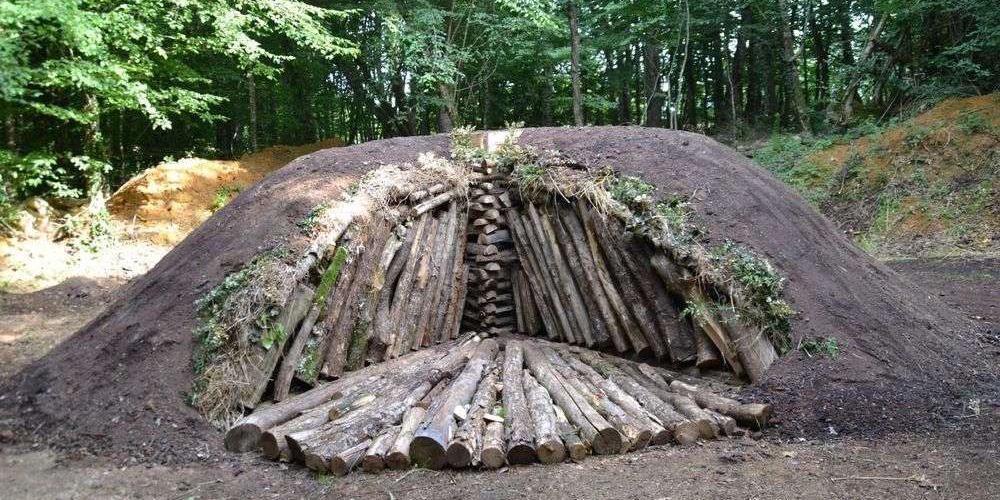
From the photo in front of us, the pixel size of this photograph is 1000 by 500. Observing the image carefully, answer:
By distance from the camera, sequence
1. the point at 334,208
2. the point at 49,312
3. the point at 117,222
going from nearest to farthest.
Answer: the point at 334,208 → the point at 49,312 → the point at 117,222

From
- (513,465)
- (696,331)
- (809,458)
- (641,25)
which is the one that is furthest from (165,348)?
(641,25)

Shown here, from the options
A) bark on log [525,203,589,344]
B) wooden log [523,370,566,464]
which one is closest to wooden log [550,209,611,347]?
bark on log [525,203,589,344]

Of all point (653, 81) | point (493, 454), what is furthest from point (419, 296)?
point (653, 81)

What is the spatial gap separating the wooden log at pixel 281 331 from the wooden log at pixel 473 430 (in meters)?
1.89

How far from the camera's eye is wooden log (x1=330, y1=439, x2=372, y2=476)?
14.7 ft

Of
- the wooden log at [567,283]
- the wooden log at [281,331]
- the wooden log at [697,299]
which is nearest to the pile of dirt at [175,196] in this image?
the wooden log at [281,331]

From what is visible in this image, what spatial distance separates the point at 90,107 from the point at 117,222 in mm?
2550

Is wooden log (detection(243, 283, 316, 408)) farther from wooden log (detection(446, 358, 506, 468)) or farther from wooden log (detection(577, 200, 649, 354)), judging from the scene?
wooden log (detection(577, 200, 649, 354))

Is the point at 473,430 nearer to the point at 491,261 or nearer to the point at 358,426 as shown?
the point at 358,426

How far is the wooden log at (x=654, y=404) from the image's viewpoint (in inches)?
191

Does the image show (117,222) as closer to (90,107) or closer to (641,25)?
(90,107)

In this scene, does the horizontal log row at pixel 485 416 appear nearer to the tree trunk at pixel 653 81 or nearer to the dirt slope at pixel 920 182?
the dirt slope at pixel 920 182

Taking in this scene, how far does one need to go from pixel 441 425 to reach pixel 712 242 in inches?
139

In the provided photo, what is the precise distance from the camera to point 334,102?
70.0 ft
